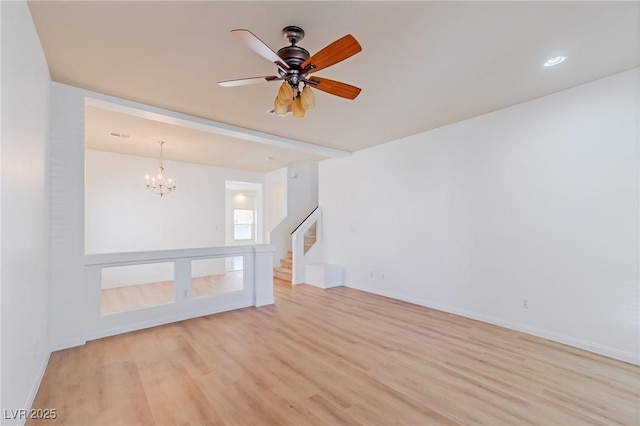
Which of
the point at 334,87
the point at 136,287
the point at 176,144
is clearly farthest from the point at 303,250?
the point at 334,87

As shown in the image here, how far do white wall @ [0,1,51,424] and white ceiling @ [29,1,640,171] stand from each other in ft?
1.27

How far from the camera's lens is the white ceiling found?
199 cm

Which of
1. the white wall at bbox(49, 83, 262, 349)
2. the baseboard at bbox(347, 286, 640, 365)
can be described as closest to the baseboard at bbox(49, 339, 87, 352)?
the white wall at bbox(49, 83, 262, 349)

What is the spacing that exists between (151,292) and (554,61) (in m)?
5.35

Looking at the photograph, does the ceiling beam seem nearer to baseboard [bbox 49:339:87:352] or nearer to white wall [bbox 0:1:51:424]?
white wall [bbox 0:1:51:424]

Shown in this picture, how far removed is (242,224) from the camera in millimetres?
9828

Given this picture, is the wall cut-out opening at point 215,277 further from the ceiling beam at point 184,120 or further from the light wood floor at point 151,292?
the ceiling beam at point 184,120

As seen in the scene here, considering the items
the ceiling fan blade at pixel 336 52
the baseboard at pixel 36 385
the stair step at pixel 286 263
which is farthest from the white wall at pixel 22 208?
the stair step at pixel 286 263

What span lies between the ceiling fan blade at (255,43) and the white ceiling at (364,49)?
30 cm

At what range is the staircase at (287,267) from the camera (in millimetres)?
6586

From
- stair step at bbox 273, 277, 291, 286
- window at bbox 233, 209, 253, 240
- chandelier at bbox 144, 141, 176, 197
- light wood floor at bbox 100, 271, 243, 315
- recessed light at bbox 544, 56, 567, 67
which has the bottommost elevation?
stair step at bbox 273, 277, 291, 286

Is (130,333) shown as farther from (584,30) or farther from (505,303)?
(584,30)

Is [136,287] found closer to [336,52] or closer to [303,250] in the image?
[303,250]

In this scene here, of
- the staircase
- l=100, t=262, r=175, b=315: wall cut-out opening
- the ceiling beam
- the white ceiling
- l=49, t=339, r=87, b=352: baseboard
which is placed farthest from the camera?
the staircase
